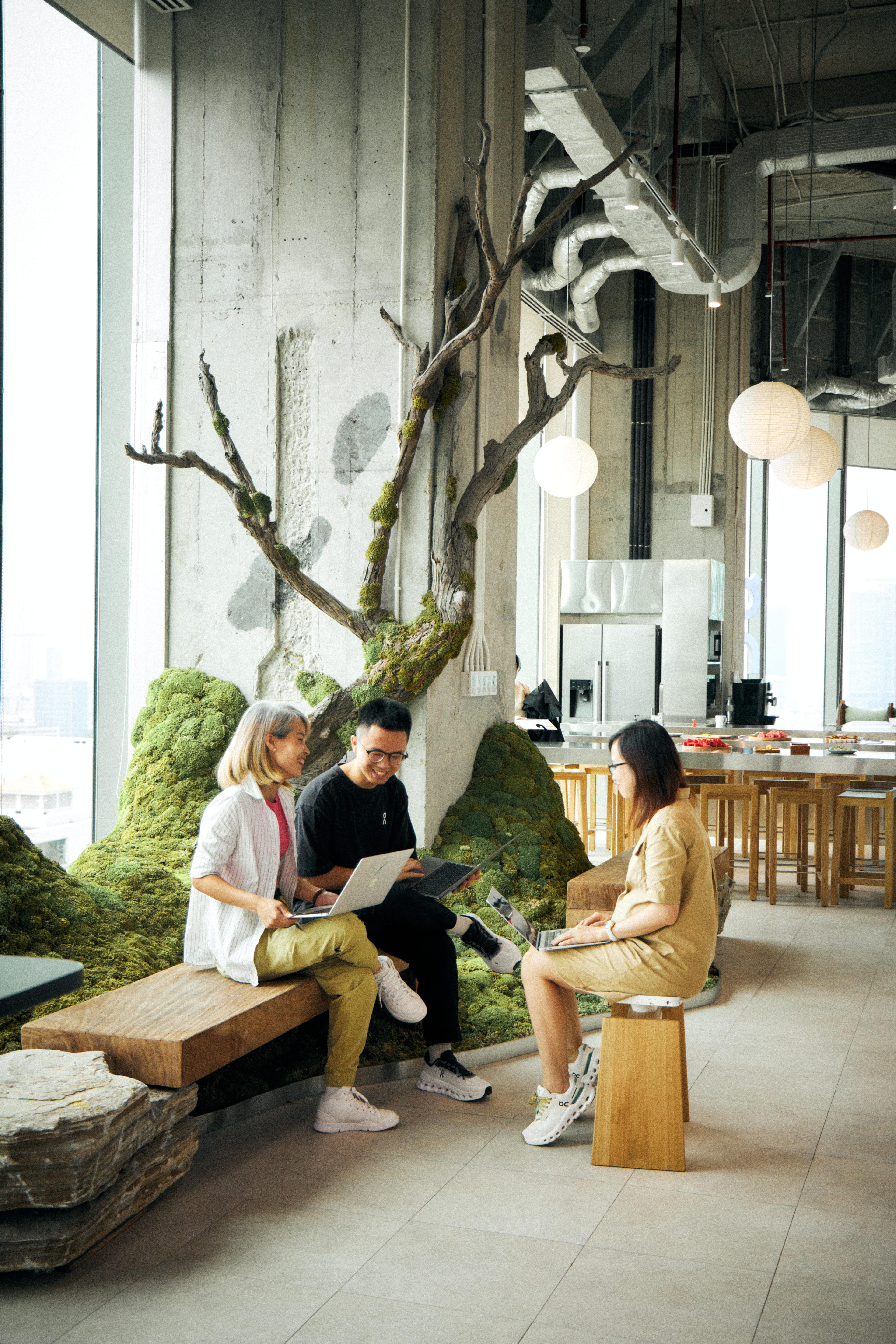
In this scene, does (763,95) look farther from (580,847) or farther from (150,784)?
(150,784)

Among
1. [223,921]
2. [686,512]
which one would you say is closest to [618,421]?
[686,512]

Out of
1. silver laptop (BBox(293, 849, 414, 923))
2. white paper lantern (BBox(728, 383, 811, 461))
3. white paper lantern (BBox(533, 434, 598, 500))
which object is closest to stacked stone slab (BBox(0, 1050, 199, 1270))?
silver laptop (BBox(293, 849, 414, 923))

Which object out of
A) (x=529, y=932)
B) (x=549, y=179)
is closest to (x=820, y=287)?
(x=549, y=179)

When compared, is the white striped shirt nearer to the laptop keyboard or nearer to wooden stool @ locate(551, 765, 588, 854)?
the laptop keyboard

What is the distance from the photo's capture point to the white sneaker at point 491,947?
417 centimetres

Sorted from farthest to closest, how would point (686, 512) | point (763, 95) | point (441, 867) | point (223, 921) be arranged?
point (686, 512) → point (763, 95) → point (441, 867) → point (223, 921)

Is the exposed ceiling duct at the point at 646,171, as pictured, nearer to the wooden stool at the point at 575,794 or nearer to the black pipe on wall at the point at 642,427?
the black pipe on wall at the point at 642,427

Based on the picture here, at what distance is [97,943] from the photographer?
421cm

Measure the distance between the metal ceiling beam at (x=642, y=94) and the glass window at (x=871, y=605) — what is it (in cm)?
730

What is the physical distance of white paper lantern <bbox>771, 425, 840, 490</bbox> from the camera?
909 centimetres

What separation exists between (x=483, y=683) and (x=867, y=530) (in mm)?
7573

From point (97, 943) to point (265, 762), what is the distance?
114 centimetres

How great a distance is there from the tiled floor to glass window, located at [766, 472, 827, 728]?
12245mm

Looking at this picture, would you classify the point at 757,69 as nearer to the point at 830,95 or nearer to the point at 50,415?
the point at 830,95
